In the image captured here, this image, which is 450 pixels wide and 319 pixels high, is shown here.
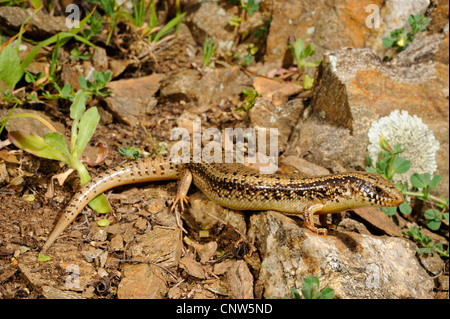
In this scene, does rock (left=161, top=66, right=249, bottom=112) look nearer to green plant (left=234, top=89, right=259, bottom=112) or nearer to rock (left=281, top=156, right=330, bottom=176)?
green plant (left=234, top=89, right=259, bottom=112)

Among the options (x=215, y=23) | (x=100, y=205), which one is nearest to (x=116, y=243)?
(x=100, y=205)

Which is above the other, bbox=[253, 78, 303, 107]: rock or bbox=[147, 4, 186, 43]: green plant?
bbox=[147, 4, 186, 43]: green plant

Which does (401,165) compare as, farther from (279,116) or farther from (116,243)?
(116,243)

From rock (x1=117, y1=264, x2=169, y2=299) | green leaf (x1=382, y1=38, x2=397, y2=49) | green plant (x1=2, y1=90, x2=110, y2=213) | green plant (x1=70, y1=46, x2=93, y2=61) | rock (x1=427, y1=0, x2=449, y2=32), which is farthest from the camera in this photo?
rock (x1=427, y1=0, x2=449, y2=32)

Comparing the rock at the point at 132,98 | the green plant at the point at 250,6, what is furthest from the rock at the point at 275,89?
the rock at the point at 132,98

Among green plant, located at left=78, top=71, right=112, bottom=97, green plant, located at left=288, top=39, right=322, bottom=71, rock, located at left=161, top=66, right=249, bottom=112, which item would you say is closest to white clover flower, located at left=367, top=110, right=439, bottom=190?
green plant, located at left=288, top=39, right=322, bottom=71

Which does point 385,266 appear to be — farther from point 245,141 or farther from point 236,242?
point 245,141
